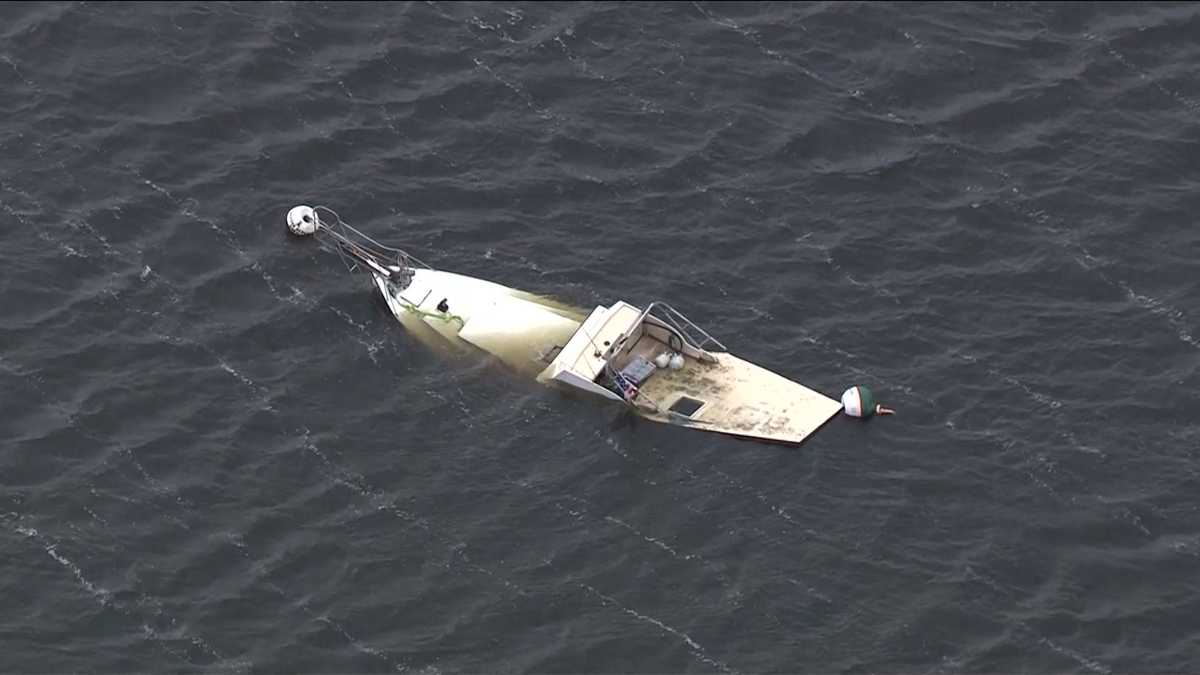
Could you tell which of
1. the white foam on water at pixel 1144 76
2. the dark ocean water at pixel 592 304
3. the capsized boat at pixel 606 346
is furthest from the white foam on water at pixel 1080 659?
the white foam on water at pixel 1144 76

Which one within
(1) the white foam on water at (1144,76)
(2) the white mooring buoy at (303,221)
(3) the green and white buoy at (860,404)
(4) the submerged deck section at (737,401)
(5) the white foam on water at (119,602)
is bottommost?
(5) the white foam on water at (119,602)

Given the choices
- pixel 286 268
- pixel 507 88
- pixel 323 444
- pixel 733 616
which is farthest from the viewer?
pixel 507 88

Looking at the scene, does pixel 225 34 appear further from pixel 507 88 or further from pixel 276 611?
pixel 276 611

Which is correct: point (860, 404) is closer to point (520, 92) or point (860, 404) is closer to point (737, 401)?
point (737, 401)

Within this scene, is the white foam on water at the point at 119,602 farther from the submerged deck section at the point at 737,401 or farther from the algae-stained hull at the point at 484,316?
the submerged deck section at the point at 737,401

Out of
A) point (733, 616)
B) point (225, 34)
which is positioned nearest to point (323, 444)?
point (733, 616)

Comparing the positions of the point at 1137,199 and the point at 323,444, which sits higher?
the point at 1137,199

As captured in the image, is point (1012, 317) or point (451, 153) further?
point (451, 153)
